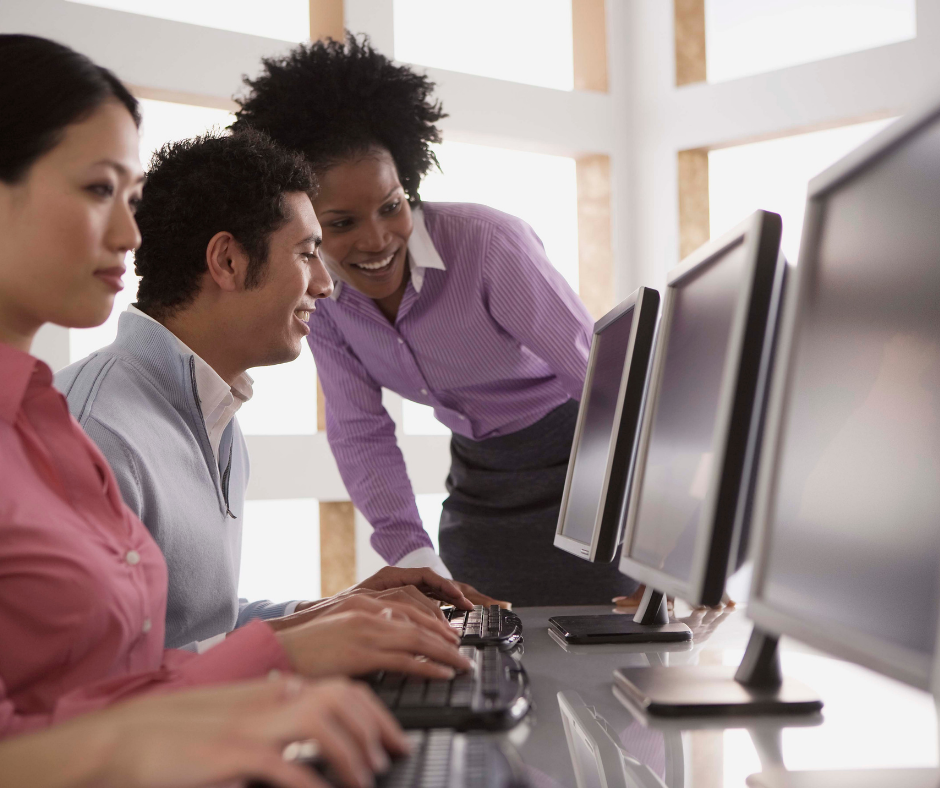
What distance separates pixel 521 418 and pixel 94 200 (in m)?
1.26

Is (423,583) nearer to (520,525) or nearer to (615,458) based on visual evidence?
(615,458)

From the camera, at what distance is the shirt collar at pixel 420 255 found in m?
1.97

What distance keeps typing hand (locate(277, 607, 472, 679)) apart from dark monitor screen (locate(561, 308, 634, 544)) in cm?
46

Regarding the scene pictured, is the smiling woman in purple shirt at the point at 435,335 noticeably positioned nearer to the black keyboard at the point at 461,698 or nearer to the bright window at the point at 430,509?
the black keyboard at the point at 461,698

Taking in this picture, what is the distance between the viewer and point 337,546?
3.79 metres

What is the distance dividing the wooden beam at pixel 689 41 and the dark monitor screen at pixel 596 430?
3060 millimetres

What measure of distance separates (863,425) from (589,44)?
4.05m

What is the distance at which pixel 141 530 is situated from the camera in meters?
0.96

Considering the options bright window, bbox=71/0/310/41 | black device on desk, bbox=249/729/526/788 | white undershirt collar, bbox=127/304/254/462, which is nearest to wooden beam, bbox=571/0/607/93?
bright window, bbox=71/0/310/41

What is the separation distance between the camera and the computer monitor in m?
0.58

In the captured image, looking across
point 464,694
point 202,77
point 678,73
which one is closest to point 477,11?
point 678,73

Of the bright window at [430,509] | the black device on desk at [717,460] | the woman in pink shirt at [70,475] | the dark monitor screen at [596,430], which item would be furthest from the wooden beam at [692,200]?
the woman in pink shirt at [70,475]

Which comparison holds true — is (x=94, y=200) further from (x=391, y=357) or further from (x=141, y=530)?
(x=391, y=357)

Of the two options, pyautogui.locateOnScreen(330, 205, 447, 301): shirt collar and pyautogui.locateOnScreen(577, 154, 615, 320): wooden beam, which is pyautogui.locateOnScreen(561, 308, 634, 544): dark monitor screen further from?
pyautogui.locateOnScreen(577, 154, 615, 320): wooden beam
